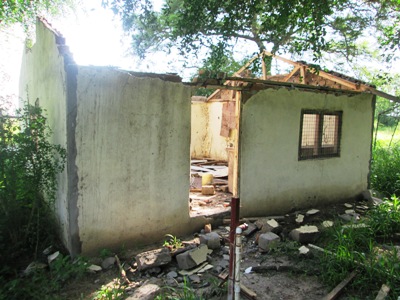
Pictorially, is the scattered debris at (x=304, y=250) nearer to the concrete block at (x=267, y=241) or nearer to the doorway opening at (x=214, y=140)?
the concrete block at (x=267, y=241)

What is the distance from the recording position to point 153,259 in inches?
173

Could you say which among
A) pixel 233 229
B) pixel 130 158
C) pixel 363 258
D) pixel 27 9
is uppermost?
pixel 27 9

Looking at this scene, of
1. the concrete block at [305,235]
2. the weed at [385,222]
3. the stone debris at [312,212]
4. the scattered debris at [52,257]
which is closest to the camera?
the scattered debris at [52,257]

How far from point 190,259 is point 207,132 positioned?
9.77 m

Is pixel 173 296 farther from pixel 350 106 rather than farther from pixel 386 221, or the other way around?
pixel 350 106

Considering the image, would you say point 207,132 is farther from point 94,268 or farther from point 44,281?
point 44,281

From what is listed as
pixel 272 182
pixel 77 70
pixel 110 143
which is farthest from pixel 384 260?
pixel 77 70

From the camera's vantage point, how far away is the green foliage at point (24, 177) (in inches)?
178

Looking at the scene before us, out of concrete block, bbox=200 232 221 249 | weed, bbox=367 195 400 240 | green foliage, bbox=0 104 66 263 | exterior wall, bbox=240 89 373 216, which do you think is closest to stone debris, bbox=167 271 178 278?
concrete block, bbox=200 232 221 249

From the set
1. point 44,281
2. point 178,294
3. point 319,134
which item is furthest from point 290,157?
point 44,281

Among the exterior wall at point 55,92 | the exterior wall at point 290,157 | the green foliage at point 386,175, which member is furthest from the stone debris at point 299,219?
the exterior wall at point 55,92

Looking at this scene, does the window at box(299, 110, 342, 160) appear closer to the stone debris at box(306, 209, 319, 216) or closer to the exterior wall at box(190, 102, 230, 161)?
the stone debris at box(306, 209, 319, 216)

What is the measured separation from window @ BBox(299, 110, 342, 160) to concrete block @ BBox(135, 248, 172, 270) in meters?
4.15

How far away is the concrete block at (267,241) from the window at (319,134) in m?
2.51
